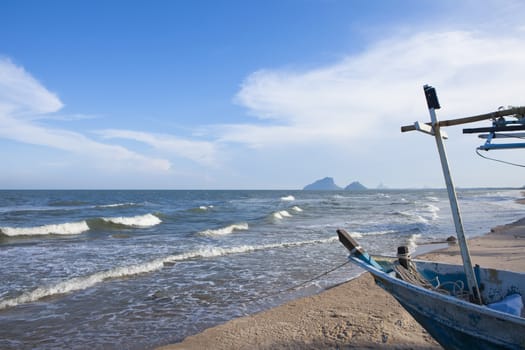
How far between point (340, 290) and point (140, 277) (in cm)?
524

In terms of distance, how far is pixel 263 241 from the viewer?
16.1 m

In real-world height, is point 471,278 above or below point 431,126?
below

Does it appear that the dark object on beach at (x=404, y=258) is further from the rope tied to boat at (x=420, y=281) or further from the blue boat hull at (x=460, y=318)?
the blue boat hull at (x=460, y=318)

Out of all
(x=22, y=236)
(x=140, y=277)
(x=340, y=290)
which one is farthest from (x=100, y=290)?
(x=22, y=236)

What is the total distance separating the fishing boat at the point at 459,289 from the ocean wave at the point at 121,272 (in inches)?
267

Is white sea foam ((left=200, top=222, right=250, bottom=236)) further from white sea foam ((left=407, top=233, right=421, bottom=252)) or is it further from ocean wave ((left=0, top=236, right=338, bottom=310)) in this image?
white sea foam ((left=407, top=233, right=421, bottom=252))

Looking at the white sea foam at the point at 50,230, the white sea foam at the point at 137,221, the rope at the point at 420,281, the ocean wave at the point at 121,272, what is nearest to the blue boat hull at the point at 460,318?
the rope at the point at 420,281

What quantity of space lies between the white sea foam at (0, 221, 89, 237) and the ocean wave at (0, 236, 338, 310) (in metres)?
11.4

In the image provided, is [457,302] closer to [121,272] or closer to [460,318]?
[460,318]

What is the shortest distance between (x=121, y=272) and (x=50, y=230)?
43.6 ft

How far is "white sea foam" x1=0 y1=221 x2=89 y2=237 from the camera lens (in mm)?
18844

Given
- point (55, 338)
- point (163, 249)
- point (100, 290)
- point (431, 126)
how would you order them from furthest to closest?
point (163, 249)
point (100, 290)
point (55, 338)
point (431, 126)

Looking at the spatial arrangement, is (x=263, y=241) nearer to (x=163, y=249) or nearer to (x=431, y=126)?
(x=163, y=249)

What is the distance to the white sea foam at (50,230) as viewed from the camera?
18.8 metres
